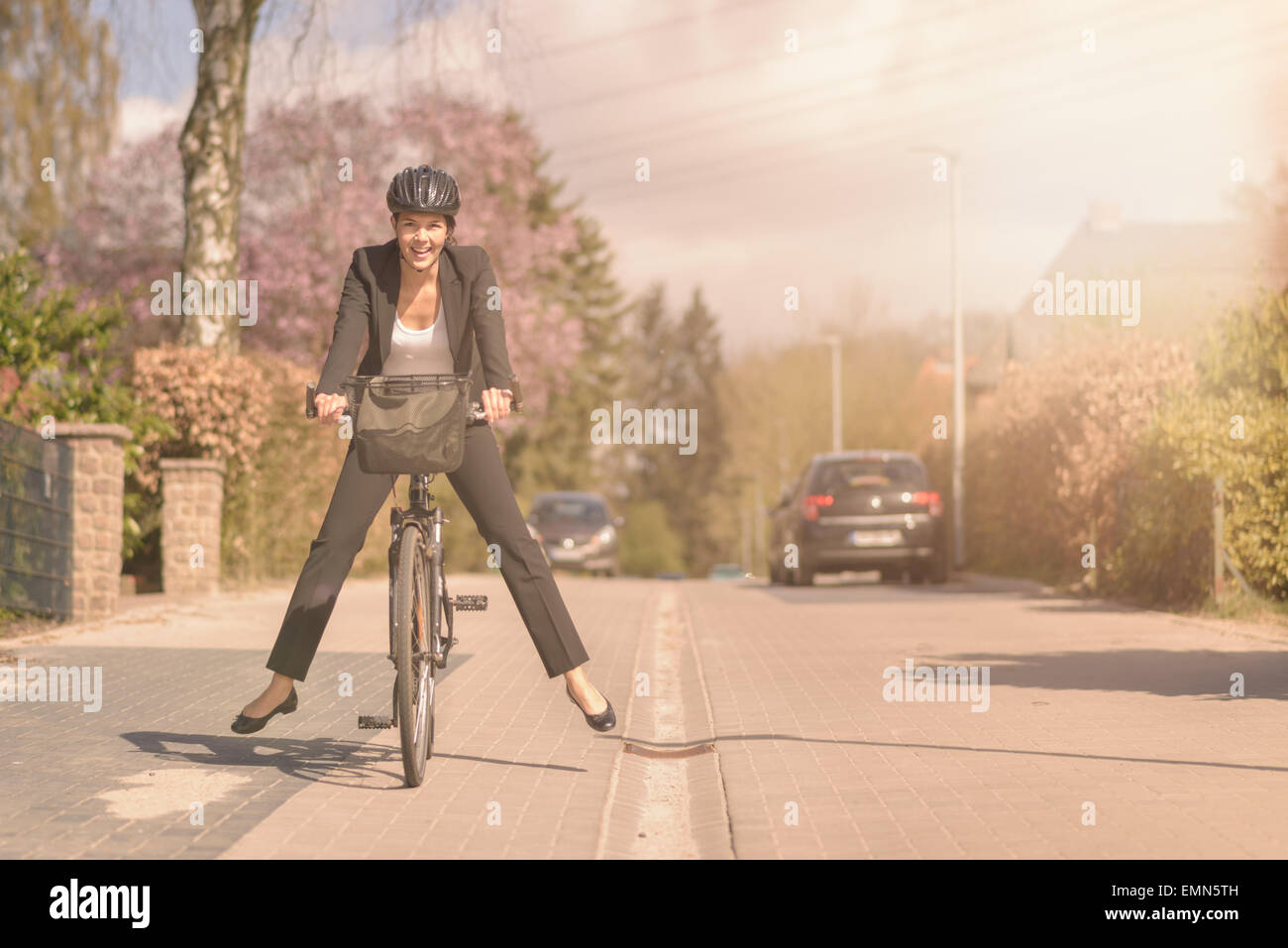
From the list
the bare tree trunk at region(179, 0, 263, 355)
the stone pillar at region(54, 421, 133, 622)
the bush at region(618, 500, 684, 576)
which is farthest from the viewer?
the bush at region(618, 500, 684, 576)

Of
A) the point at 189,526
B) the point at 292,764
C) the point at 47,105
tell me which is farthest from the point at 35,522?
the point at 47,105

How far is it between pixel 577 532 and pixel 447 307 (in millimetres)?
21147

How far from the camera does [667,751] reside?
22.4ft

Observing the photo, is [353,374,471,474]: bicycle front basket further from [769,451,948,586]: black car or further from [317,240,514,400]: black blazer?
[769,451,948,586]: black car

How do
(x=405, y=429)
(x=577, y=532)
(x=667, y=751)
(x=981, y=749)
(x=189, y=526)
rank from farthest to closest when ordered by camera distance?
(x=577, y=532), (x=189, y=526), (x=667, y=751), (x=981, y=749), (x=405, y=429)

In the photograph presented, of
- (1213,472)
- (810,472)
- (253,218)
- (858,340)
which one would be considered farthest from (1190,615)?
(858,340)

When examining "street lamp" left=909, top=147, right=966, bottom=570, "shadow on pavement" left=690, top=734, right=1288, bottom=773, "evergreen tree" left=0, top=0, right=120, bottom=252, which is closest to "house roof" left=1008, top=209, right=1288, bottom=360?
"street lamp" left=909, top=147, right=966, bottom=570

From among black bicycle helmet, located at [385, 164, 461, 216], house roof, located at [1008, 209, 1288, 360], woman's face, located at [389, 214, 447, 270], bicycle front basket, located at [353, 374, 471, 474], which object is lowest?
bicycle front basket, located at [353, 374, 471, 474]

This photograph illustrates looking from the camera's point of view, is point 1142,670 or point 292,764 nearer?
point 292,764

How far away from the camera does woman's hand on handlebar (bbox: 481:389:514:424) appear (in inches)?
225

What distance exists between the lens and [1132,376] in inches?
663

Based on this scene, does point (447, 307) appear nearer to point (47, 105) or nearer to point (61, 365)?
point (61, 365)

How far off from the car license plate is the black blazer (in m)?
14.5

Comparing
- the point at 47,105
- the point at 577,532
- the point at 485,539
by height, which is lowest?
the point at 577,532
